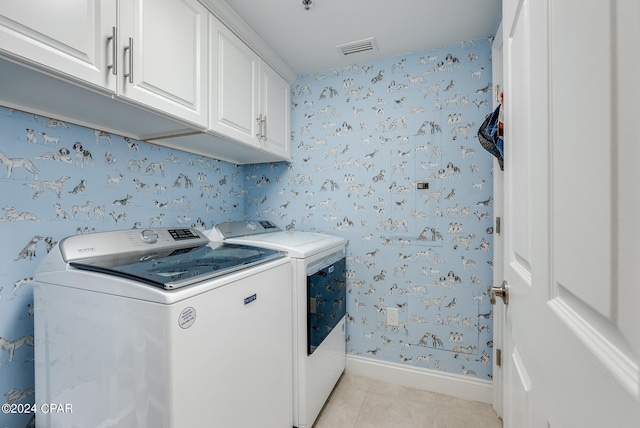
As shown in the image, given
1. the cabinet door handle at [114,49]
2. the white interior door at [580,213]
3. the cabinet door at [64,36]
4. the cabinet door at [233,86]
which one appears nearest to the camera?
the white interior door at [580,213]

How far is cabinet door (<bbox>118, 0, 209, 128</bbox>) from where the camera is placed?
1.06 metres

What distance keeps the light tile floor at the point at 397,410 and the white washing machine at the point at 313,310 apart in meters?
0.10

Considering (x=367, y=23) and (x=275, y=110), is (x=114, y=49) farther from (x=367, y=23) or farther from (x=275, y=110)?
(x=367, y=23)

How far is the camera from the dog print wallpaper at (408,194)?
187 cm

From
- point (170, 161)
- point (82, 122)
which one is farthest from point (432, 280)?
point (82, 122)

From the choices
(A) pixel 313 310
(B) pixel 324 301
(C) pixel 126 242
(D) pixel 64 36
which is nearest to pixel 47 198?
(C) pixel 126 242

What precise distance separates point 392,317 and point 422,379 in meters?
0.47

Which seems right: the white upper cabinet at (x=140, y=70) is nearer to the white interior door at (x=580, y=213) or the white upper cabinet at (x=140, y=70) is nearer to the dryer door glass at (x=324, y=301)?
the dryer door glass at (x=324, y=301)

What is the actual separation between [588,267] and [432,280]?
1.73 m

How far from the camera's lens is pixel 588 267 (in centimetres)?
35

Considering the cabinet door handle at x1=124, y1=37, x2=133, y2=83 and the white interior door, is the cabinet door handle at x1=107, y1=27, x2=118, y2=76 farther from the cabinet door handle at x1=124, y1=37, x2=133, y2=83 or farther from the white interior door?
the white interior door

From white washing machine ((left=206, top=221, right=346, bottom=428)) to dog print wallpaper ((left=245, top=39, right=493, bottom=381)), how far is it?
0.24 meters

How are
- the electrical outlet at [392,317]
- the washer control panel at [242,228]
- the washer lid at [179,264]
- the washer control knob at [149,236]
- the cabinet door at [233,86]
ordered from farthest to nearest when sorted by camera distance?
the electrical outlet at [392,317] < the washer control panel at [242,228] < the cabinet door at [233,86] < the washer control knob at [149,236] < the washer lid at [179,264]

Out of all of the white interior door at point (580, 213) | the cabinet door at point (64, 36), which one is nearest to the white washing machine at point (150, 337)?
the cabinet door at point (64, 36)
